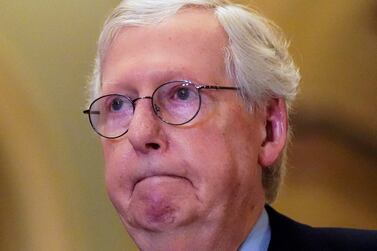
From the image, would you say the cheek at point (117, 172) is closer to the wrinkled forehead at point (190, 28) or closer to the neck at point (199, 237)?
the neck at point (199, 237)

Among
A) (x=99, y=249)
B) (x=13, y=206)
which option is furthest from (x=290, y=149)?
(x=13, y=206)

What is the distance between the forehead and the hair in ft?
0.04

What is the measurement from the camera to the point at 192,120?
37.8 inches

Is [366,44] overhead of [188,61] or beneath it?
beneath

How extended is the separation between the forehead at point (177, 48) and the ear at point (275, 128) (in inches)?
4.2

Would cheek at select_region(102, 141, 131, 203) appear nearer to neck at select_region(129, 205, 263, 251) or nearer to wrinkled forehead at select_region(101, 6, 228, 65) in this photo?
neck at select_region(129, 205, 263, 251)

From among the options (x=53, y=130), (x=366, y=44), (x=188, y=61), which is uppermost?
(x=188, y=61)

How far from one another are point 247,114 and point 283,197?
2.01ft

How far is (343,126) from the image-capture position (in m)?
1.51

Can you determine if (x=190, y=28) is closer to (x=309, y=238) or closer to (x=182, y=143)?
(x=182, y=143)

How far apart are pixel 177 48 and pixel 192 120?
106 millimetres

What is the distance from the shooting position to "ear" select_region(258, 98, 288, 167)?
1.04 metres

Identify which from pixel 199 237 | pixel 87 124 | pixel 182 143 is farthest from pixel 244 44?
pixel 87 124

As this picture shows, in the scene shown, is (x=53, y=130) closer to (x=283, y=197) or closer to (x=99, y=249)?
(x=99, y=249)
